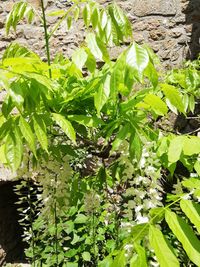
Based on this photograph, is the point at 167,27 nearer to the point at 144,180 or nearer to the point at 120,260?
the point at 144,180

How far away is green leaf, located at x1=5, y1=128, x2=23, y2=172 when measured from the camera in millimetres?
998

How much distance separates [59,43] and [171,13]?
2.95ft

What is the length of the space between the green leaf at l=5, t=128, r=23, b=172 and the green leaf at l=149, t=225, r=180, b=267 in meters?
0.35

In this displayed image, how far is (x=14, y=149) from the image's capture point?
101 centimetres

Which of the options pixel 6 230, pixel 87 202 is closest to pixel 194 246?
pixel 87 202

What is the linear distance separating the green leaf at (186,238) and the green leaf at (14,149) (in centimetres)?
36

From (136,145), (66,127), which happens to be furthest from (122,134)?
(66,127)

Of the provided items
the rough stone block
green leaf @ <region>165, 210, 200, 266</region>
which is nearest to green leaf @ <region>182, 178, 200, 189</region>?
green leaf @ <region>165, 210, 200, 266</region>

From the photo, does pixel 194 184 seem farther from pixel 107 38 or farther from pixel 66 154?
pixel 66 154

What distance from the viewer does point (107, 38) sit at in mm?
1172

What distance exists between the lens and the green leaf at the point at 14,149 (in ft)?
3.27

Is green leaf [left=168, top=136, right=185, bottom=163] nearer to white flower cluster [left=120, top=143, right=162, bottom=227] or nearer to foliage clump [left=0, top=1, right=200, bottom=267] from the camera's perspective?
foliage clump [left=0, top=1, right=200, bottom=267]

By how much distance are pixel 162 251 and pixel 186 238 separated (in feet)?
0.19

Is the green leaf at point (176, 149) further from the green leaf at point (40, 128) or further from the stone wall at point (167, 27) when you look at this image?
the stone wall at point (167, 27)
